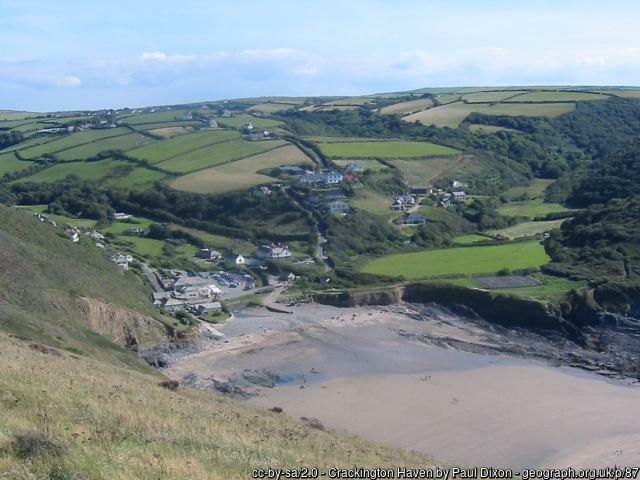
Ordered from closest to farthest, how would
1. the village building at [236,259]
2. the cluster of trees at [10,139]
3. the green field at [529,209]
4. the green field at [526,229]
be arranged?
the village building at [236,259] < the green field at [526,229] < the green field at [529,209] < the cluster of trees at [10,139]

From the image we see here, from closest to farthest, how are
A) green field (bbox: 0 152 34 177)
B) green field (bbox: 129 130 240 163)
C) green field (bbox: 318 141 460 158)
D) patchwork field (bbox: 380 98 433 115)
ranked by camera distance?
green field (bbox: 318 141 460 158) → green field (bbox: 129 130 240 163) → green field (bbox: 0 152 34 177) → patchwork field (bbox: 380 98 433 115)

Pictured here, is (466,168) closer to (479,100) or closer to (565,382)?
(479,100)

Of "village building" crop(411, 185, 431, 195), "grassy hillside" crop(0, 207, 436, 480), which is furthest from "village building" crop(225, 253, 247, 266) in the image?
"grassy hillside" crop(0, 207, 436, 480)

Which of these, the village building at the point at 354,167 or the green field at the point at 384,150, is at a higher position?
the green field at the point at 384,150

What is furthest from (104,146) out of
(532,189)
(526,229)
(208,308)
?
(208,308)

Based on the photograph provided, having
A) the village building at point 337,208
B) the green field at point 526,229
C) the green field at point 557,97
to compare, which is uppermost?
the green field at point 557,97

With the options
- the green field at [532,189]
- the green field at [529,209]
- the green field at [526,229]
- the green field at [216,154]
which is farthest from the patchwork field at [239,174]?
the green field at [526,229]

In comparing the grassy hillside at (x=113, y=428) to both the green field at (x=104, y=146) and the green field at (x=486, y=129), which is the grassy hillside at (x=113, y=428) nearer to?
the green field at (x=104, y=146)

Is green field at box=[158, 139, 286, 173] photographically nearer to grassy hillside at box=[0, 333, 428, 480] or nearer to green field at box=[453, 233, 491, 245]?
green field at box=[453, 233, 491, 245]
